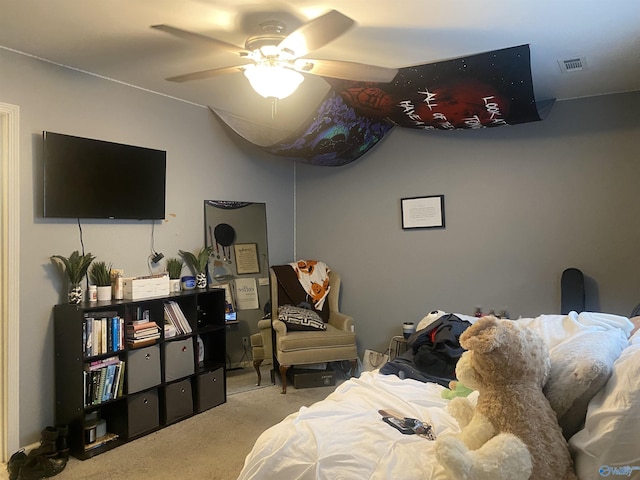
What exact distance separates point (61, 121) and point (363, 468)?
2.88 m

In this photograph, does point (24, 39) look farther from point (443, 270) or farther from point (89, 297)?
point (443, 270)

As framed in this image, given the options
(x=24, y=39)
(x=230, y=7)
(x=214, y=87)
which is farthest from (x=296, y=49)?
(x=24, y=39)

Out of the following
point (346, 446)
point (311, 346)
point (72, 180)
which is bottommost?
point (311, 346)

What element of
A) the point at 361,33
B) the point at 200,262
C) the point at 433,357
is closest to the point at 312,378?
the point at 200,262

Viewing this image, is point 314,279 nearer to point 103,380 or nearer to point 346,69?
point 103,380

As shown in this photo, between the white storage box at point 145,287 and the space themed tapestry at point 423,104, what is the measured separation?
A: 1575 millimetres

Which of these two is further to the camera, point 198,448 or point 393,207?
point 393,207

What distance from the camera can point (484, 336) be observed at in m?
1.40

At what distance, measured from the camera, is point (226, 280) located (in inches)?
160

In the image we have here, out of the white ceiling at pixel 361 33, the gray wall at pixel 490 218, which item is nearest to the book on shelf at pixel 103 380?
the white ceiling at pixel 361 33

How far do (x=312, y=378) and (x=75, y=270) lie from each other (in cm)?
210

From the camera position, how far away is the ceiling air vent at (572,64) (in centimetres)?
278

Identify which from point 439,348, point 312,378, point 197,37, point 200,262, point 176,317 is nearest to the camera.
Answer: point 197,37

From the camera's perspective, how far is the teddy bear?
3.91 ft
